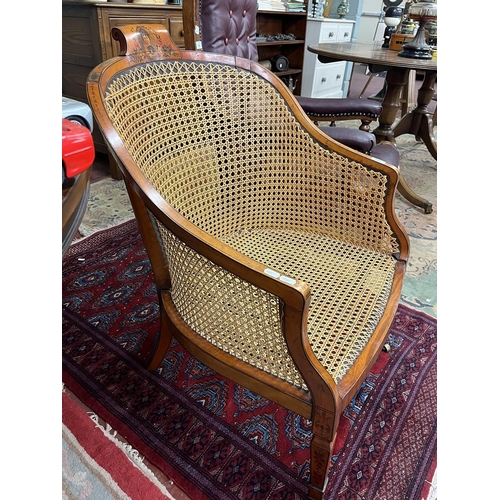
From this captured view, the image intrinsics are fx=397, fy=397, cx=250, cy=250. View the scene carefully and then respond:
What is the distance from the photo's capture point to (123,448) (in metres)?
1.02

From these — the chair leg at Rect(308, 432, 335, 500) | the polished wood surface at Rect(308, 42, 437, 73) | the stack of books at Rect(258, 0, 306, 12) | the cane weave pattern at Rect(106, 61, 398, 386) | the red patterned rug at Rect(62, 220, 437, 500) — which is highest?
the stack of books at Rect(258, 0, 306, 12)

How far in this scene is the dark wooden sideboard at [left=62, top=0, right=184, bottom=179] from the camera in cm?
204

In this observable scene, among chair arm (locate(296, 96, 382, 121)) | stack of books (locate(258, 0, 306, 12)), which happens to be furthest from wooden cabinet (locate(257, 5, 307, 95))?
chair arm (locate(296, 96, 382, 121))

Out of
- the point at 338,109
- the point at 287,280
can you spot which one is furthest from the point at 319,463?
the point at 338,109

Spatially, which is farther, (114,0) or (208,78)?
(114,0)

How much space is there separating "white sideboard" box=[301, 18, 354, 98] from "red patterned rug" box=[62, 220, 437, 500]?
10.8 feet

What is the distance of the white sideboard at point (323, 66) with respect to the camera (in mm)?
3947

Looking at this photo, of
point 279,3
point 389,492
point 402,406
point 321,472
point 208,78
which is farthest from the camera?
point 279,3

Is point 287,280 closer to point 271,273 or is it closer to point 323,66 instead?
point 271,273

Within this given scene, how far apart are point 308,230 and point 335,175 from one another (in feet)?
0.63

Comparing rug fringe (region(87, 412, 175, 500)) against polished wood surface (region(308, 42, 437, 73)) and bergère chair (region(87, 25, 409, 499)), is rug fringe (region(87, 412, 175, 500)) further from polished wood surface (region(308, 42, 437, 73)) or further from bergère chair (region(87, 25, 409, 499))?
polished wood surface (region(308, 42, 437, 73))

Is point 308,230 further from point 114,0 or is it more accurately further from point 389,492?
point 114,0

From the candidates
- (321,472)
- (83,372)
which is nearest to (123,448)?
(83,372)

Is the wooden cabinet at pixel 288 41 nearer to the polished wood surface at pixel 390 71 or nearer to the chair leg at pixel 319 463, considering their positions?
the polished wood surface at pixel 390 71
